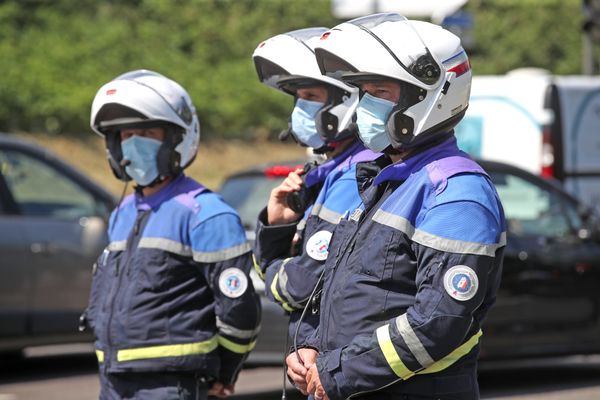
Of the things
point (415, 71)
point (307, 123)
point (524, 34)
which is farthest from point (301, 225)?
point (524, 34)

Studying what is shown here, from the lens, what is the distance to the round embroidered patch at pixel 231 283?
4.64 metres

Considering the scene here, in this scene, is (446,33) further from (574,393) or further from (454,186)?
(574,393)

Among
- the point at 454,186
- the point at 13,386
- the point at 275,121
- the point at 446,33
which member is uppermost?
the point at 446,33

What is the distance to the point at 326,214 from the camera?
4.16 m

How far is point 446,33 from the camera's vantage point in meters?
3.65

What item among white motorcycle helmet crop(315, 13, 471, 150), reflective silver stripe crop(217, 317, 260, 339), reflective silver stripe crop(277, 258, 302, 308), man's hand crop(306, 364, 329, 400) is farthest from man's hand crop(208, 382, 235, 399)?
white motorcycle helmet crop(315, 13, 471, 150)

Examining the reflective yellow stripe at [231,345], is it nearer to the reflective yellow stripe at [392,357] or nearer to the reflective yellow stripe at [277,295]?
the reflective yellow stripe at [277,295]

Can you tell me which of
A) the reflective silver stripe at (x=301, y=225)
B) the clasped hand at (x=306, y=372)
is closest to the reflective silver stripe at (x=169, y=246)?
the reflective silver stripe at (x=301, y=225)

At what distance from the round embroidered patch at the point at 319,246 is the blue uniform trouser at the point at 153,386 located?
2.73 feet

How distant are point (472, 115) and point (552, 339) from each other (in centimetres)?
397

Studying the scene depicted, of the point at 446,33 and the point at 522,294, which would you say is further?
the point at 522,294

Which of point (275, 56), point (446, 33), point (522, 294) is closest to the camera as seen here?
point (446, 33)

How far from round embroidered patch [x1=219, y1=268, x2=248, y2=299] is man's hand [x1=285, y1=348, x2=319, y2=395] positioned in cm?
86

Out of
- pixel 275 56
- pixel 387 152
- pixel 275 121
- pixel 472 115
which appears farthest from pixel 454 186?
pixel 275 121
